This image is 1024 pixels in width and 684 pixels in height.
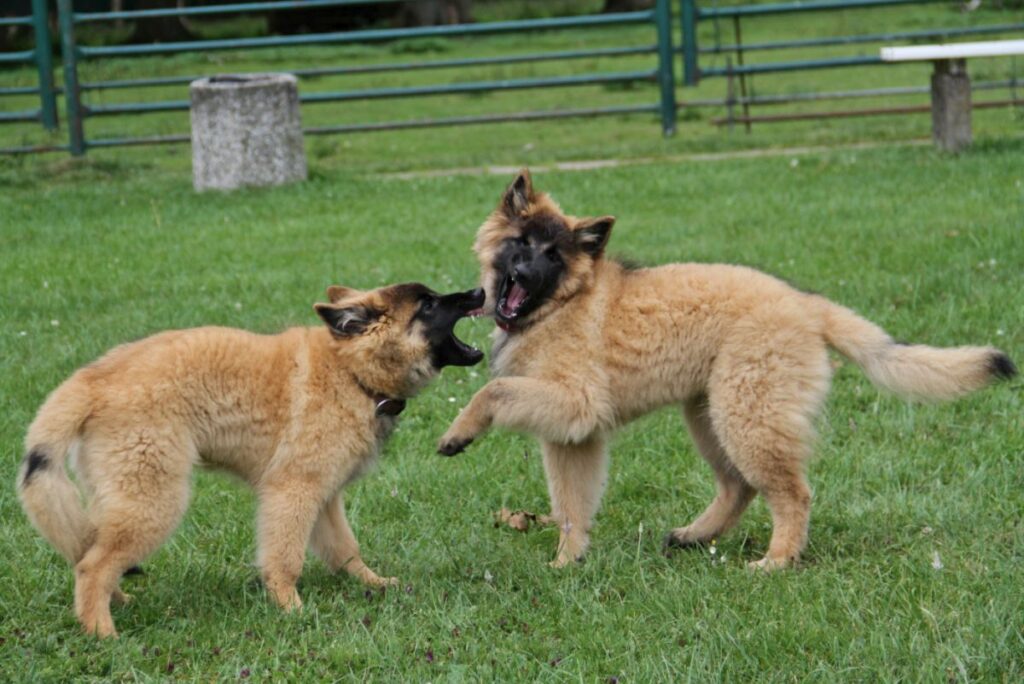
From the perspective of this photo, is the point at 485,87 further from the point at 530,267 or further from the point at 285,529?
the point at 285,529

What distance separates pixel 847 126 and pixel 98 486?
13.9 m

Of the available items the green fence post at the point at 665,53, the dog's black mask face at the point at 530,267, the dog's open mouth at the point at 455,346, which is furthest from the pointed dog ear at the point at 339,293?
the green fence post at the point at 665,53

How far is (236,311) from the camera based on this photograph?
8.77 metres

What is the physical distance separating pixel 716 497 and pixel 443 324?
1.33 m

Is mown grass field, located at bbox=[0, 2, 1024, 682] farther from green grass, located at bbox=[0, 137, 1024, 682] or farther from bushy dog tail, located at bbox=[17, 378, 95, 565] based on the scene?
bushy dog tail, located at bbox=[17, 378, 95, 565]

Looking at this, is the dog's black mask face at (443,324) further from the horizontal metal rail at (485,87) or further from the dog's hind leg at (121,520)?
the horizontal metal rail at (485,87)

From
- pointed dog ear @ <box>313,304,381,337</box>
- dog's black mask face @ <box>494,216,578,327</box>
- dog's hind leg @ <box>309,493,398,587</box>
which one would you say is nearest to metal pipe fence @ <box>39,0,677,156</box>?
dog's black mask face @ <box>494,216,578,327</box>

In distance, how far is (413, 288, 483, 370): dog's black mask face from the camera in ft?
18.0

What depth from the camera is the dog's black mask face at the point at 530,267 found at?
225 inches

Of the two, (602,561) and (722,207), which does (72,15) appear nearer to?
(722,207)

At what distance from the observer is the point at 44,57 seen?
16.5 meters

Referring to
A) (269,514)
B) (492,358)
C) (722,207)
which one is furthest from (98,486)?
(722,207)

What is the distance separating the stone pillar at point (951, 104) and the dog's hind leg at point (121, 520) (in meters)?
10.4

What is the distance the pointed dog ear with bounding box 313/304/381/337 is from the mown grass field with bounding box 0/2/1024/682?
907 mm
